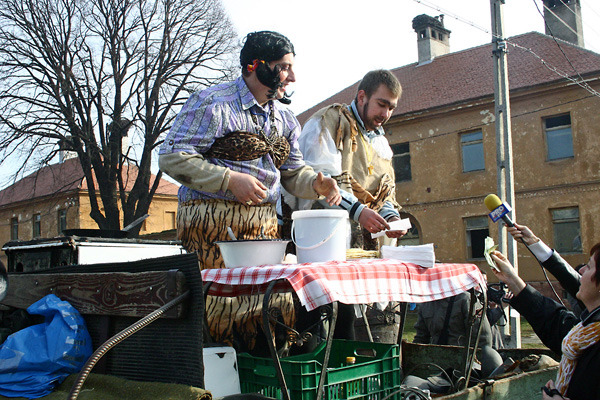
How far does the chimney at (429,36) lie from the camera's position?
28766 millimetres

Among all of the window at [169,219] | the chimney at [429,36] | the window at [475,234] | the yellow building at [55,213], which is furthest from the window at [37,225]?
the window at [475,234]

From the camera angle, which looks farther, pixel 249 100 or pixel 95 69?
pixel 95 69

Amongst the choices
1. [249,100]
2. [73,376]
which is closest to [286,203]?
[249,100]

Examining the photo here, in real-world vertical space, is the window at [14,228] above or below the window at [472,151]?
below

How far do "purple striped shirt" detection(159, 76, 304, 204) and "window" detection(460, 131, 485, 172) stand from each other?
21.3 m

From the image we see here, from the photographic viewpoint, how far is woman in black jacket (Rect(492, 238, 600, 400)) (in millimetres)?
2395

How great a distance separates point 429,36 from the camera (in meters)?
29.0

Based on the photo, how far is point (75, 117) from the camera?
2166 centimetres

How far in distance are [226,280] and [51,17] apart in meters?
22.0

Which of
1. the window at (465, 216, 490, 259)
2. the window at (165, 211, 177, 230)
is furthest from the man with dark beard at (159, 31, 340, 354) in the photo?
the window at (165, 211, 177, 230)

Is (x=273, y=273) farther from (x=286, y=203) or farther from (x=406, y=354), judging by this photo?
(x=406, y=354)

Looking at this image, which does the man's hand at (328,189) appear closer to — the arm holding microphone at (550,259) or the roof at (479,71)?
the arm holding microphone at (550,259)

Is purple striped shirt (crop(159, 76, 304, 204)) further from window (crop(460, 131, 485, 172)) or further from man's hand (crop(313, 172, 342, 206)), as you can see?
window (crop(460, 131, 485, 172))

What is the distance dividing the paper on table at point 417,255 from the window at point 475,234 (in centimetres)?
2158
